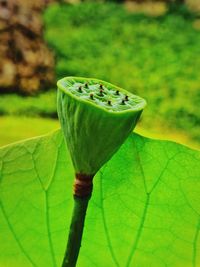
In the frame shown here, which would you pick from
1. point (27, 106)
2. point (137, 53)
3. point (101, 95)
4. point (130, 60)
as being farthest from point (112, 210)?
point (137, 53)

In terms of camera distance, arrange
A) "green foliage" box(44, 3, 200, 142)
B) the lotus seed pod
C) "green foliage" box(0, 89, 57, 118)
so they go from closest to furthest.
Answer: the lotus seed pod
"green foliage" box(0, 89, 57, 118)
"green foliage" box(44, 3, 200, 142)

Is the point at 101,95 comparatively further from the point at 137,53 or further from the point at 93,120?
the point at 137,53

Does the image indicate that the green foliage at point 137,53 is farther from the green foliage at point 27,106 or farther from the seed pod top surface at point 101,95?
the seed pod top surface at point 101,95

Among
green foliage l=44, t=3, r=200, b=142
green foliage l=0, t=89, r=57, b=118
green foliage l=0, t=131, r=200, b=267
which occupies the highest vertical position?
green foliage l=0, t=131, r=200, b=267

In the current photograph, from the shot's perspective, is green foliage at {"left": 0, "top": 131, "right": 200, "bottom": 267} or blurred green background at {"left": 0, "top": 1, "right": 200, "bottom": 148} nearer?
green foliage at {"left": 0, "top": 131, "right": 200, "bottom": 267}

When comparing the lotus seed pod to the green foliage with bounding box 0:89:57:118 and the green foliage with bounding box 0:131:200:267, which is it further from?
the green foliage with bounding box 0:89:57:118

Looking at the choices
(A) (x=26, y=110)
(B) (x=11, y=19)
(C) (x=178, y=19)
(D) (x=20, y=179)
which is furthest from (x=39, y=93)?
(D) (x=20, y=179)

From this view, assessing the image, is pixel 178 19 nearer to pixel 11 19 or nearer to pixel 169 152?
pixel 11 19

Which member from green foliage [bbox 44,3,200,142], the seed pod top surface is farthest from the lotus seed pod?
green foliage [bbox 44,3,200,142]
